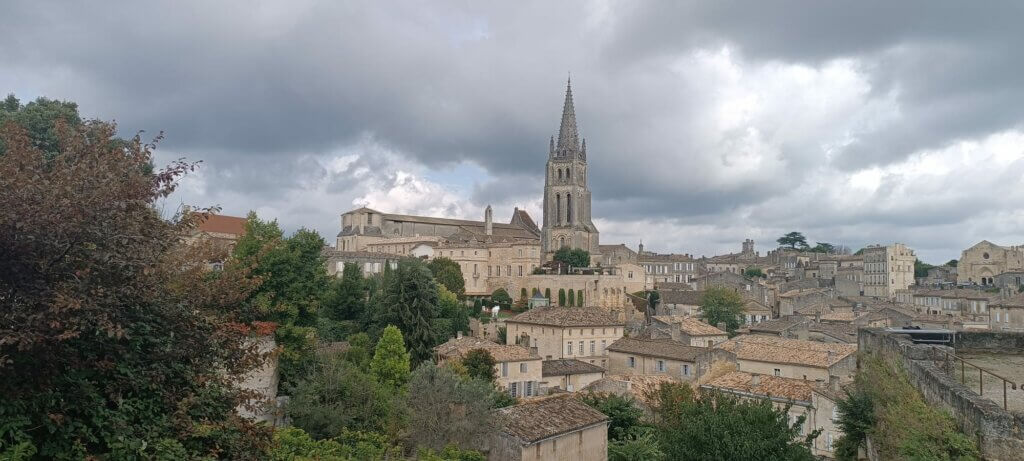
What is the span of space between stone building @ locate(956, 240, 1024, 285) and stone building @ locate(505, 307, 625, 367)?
75.2 m

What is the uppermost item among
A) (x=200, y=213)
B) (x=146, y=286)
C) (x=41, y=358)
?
(x=200, y=213)

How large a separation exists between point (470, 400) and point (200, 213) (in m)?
17.1

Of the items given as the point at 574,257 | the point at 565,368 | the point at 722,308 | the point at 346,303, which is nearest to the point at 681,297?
the point at 722,308

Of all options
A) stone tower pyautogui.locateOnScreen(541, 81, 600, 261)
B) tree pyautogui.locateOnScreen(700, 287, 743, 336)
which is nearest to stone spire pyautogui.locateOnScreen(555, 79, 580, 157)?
stone tower pyautogui.locateOnScreen(541, 81, 600, 261)

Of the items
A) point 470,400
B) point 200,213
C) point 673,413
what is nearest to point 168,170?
point 200,213

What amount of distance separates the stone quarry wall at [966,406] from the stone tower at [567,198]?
8903 centimetres

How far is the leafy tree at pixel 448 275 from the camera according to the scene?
6831 cm

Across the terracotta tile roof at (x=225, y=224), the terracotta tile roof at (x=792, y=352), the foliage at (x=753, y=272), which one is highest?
the terracotta tile roof at (x=225, y=224)

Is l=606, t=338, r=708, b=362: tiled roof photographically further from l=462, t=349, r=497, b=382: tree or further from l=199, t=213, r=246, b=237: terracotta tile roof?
l=199, t=213, r=246, b=237: terracotta tile roof

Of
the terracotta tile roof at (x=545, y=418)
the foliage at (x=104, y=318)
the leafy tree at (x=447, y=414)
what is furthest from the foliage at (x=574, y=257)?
the foliage at (x=104, y=318)

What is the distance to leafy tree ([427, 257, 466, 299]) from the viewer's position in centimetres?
6831

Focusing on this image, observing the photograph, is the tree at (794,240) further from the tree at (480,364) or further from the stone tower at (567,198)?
the tree at (480,364)

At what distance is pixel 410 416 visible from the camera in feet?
78.0

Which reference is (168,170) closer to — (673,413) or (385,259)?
(673,413)
